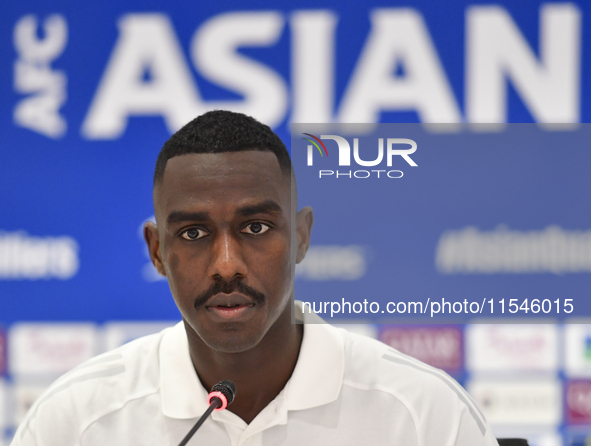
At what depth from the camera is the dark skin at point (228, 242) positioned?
3.31ft

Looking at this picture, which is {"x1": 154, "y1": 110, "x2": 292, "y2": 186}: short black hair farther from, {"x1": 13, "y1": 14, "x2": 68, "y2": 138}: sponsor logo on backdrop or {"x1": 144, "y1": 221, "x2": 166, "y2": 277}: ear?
{"x1": 13, "y1": 14, "x2": 68, "y2": 138}: sponsor logo on backdrop

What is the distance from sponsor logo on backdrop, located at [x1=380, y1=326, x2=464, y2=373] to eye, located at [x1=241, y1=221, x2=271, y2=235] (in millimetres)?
1103

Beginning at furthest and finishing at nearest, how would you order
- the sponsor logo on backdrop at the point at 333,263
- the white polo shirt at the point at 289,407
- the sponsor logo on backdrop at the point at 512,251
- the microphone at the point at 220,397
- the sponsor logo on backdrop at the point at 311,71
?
the sponsor logo on backdrop at the point at 311,71 < the sponsor logo on backdrop at the point at 512,251 < the sponsor logo on backdrop at the point at 333,263 < the white polo shirt at the point at 289,407 < the microphone at the point at 220,397

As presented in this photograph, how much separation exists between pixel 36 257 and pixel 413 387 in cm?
146

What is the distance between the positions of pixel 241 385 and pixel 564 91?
1.49m

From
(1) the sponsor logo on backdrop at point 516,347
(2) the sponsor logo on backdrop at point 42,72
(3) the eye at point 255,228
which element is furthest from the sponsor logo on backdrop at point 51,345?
(1) the sponsor logo on backdrop at point 516,347

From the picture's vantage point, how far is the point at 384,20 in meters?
1.90

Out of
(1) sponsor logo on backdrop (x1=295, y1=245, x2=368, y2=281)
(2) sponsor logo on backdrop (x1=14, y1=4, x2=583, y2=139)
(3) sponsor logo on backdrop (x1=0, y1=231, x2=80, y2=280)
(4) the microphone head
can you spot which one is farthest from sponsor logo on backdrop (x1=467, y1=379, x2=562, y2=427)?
(3) sponsor logo on backdrop (x1=0, y1=231, x2=80, y2=280)

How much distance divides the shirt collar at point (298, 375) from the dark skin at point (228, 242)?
0.43 ft

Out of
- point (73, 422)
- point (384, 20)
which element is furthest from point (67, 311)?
point (384, 20)

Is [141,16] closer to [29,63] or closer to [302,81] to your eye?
[29,63]

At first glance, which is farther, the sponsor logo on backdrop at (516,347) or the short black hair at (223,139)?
the sponsor logo on backdrop at (516,347)

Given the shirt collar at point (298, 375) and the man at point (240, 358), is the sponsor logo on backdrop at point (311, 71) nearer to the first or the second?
the man at point (240, 358)

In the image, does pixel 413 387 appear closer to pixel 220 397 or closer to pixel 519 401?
pixel 220 397
